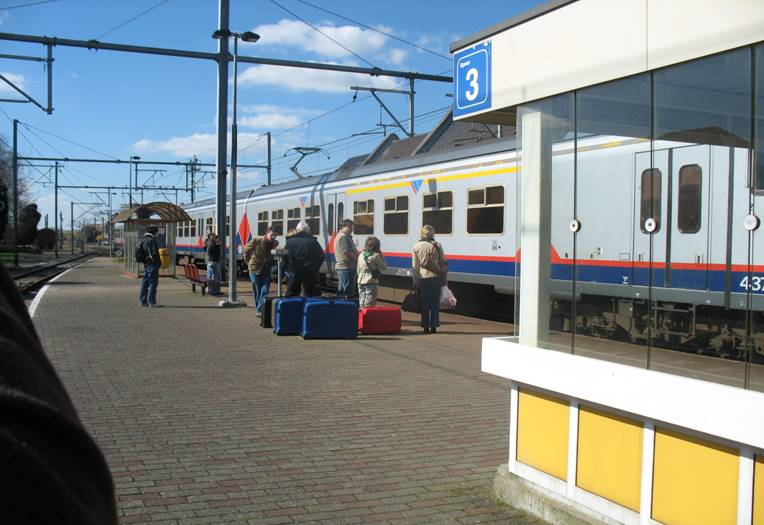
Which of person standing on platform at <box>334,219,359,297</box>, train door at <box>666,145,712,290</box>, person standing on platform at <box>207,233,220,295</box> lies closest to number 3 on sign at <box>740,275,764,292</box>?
train door at <box>666,145,712,290</box>

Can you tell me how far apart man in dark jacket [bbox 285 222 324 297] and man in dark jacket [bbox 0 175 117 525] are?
1335 centimetres

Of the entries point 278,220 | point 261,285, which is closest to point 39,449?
point 261,285

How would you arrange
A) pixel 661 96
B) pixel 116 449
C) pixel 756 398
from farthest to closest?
pixel 116 449 → pixel 661 96 → pixel 756 398

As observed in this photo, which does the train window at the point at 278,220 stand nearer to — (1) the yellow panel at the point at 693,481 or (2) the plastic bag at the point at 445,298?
(2) the plastic bag at the point at 445,298

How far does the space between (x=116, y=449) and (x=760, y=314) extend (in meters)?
4.52

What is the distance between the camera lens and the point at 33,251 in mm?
79812

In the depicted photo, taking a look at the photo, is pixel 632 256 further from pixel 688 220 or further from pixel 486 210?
pixel 486 210

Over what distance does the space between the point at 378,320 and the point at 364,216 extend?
6453 mm

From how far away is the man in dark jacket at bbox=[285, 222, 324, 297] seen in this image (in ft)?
46.4

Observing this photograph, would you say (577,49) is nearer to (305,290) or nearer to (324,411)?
(324,411)

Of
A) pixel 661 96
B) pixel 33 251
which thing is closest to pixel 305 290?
pixel 661 96

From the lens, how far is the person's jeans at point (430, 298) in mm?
12953

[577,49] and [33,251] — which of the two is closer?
[577,49]

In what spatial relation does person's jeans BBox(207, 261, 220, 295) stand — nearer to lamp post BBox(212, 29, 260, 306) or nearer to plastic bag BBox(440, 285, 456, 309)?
lamp post BBox(212, 29, 260, 306)
